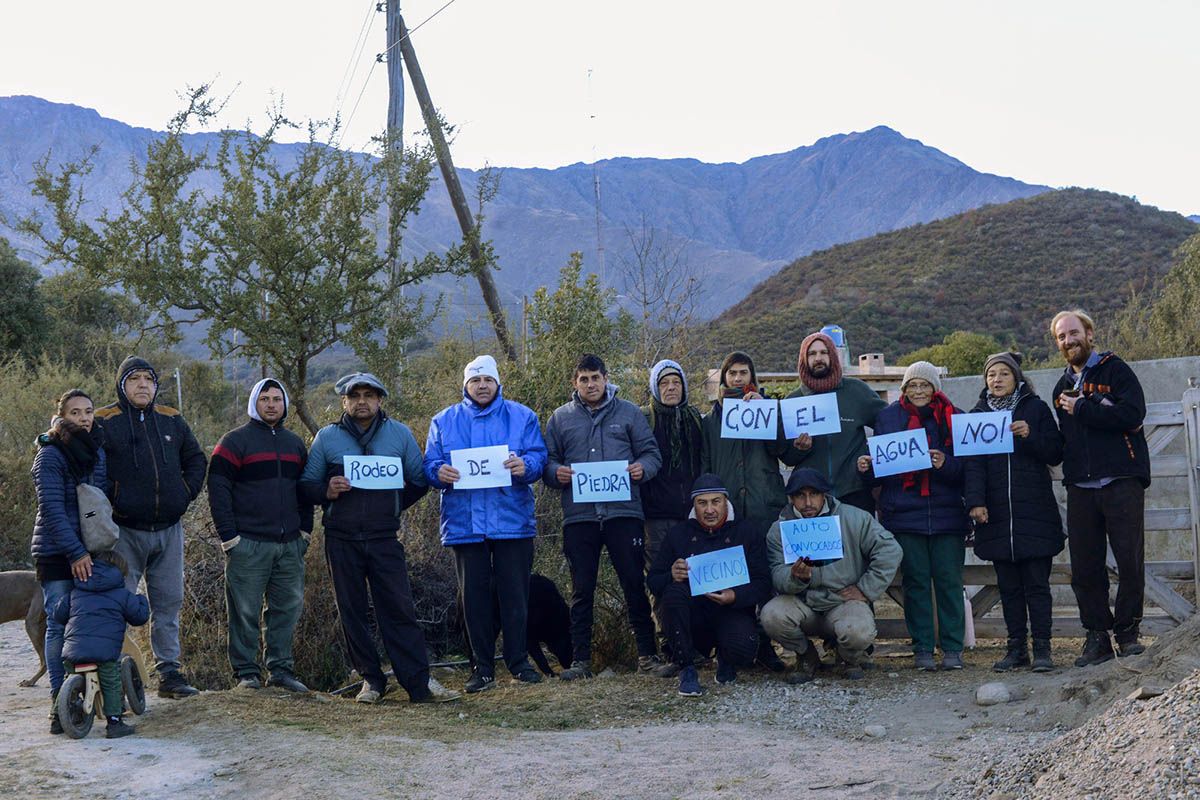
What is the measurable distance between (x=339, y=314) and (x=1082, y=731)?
26.6ft

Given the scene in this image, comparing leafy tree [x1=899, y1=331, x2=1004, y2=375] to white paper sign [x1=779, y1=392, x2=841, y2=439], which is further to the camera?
leafy tree [x1=899, y1=331, x2=1004, y2=375]

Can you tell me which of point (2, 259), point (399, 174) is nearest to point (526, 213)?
point (2, 259)

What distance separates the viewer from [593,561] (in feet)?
27.3

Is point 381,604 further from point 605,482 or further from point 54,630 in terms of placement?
point 54,630

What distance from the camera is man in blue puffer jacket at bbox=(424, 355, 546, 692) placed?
8039 millimetres

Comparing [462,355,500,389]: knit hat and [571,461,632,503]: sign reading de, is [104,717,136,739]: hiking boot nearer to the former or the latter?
[462,355,500,389]: knit hat

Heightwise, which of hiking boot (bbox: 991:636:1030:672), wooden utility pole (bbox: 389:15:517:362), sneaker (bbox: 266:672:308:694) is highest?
wooden utility pole (bbox: 389:15:517:362)

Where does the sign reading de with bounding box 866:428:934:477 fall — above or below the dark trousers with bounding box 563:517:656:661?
above

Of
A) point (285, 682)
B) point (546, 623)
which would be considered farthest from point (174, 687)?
point (546, 623)

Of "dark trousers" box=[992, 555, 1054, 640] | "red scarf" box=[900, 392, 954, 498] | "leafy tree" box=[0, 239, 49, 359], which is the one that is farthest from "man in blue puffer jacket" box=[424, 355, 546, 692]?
"leafy tree" box=[0, 239, 49, 359]

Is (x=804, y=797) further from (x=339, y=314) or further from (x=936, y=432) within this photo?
(x=339, y=314)

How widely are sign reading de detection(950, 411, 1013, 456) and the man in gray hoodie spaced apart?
204 cm

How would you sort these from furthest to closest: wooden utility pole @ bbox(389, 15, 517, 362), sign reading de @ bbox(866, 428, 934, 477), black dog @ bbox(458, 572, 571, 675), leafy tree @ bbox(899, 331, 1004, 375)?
leafy tree @ bbox(899, 331, 1004, 375), wooden utility pole @ bbox(389, 15, 517, 362), black dog @ bbox(458, 572, 571, 675), sign reading de @ bbox(866, 428, 934, 477)

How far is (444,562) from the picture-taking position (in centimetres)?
1040
